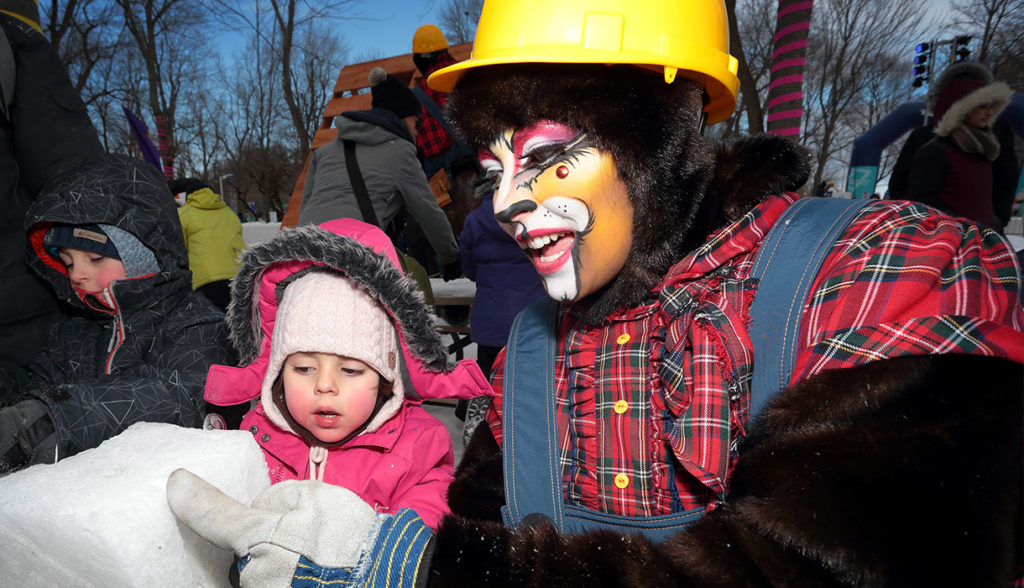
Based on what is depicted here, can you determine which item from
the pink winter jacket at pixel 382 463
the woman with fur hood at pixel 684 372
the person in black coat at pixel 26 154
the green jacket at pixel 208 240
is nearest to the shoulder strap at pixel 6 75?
the person in black coat at pixel 26 154

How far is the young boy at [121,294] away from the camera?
74.9 inches

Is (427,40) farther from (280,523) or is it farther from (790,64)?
(280,523)

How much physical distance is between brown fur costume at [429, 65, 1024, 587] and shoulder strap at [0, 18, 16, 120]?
2064 millimetres

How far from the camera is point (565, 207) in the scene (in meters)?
1.08

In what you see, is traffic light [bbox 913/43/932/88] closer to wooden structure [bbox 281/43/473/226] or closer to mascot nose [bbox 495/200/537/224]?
wooden structure [bbox 281/43/473/226]

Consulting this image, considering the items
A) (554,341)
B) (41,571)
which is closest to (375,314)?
(554,341)

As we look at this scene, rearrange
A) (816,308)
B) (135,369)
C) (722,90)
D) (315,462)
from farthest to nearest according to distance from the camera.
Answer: (135,369)
(315,462)
(722,90)
(816,308)

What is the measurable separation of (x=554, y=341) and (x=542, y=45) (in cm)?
63

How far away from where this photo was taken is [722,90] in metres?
1.23

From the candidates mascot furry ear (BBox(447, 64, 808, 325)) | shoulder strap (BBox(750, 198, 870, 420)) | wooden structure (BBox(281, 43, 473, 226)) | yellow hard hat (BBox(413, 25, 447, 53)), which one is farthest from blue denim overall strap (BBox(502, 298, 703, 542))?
wooden structure (BBox(281, 43, 473, 226))

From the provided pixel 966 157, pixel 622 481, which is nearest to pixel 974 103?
pixel 966 157

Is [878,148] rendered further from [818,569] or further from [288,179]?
[288,179]

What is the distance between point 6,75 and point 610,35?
7.18ft

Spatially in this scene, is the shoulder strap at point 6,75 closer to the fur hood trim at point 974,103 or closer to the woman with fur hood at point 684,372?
the woman with fur hood at point 684,372
